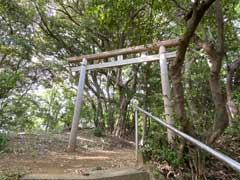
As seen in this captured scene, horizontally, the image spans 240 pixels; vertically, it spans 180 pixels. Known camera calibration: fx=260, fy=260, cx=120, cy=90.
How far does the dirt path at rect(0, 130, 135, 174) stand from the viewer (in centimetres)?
365

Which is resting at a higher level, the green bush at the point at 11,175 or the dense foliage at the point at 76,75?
the dense foliage at the point at 76,75

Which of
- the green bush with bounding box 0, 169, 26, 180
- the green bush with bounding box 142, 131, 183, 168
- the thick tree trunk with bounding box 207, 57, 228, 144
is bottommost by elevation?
the green bush with bounding box 0, 169, 26, 180

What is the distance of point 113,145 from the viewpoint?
6.94m

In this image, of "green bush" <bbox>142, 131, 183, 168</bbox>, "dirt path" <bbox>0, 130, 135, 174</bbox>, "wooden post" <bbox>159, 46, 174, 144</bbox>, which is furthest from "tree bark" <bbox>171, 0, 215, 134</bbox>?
"wooden post" <bbox>159, 46, 174, 144</bbox>

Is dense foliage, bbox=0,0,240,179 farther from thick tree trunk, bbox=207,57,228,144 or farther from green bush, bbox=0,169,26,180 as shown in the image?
green bush, bbox=0,169,26,180

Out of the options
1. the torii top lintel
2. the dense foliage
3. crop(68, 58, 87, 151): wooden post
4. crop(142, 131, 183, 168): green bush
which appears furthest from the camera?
the dense foliage

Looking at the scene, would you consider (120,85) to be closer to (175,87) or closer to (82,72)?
(82,72)

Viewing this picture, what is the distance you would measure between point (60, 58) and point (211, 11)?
649cm

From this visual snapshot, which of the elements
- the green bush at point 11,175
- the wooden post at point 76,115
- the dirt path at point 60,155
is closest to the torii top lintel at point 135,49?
the wooden post at point 76,115

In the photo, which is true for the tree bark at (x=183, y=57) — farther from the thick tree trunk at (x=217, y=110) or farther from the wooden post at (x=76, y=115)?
the wooden post at (x=76, y=115)

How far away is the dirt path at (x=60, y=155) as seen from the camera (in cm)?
365

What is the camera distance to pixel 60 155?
477 cm

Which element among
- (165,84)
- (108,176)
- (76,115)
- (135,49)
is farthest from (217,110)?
(76,115)

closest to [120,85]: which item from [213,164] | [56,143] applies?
[56,143]
